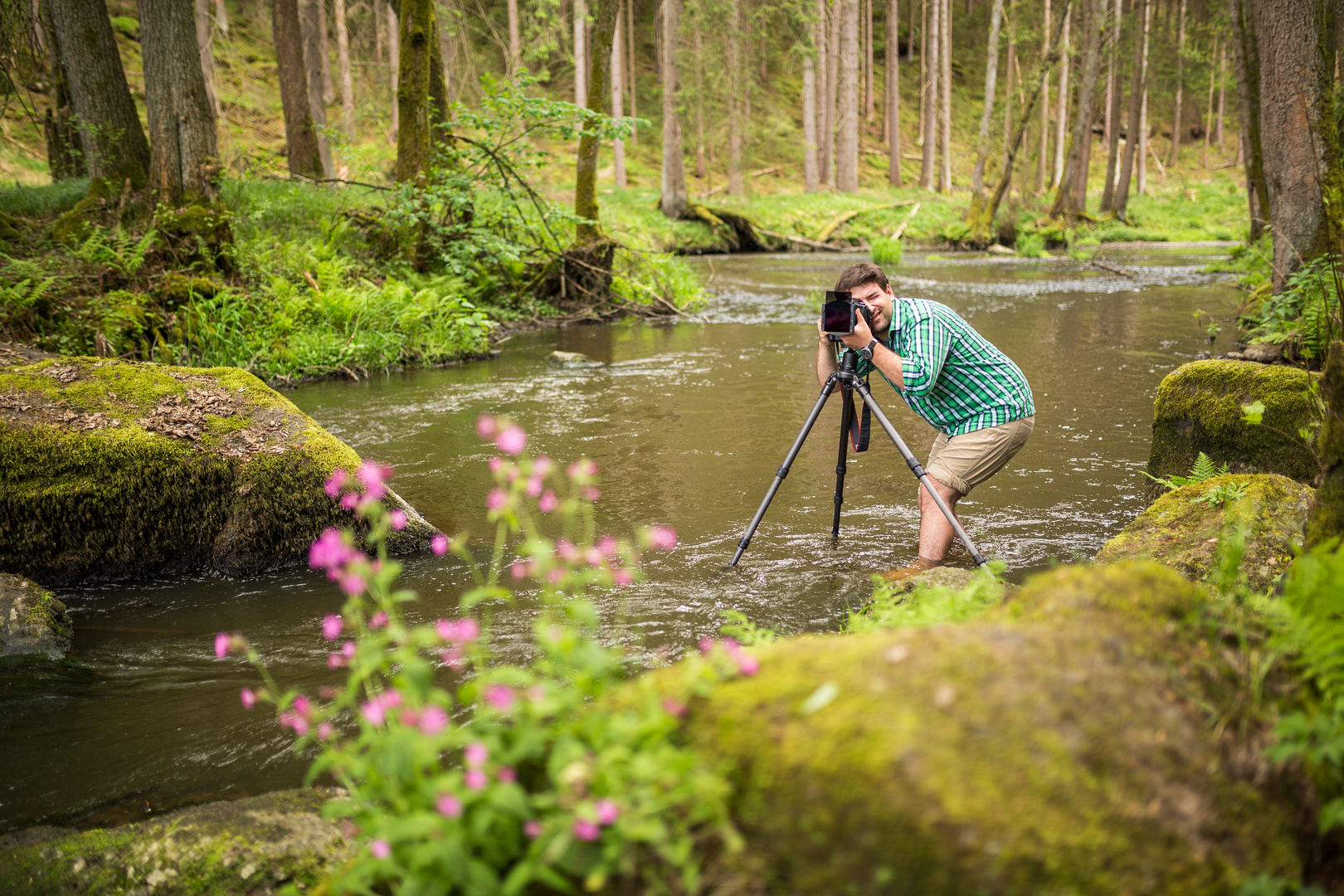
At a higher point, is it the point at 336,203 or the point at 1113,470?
the point at 336,203

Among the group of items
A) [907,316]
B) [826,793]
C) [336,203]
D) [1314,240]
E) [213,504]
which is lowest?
[213,504]

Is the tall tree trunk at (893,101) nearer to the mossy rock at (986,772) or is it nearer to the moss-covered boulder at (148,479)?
the moss-covered boulder at (148,479)

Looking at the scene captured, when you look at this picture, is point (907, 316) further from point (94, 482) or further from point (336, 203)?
point (336, 203)

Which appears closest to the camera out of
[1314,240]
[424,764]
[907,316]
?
[424,764]

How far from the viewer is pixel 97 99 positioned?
9.27 m

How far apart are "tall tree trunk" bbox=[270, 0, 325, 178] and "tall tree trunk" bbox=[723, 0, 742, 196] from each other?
14.7 metres

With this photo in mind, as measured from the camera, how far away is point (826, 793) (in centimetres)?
123

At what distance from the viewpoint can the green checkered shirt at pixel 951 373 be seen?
4094 mm

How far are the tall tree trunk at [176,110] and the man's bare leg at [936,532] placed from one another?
328 inches

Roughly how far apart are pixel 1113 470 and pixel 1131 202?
33.4m

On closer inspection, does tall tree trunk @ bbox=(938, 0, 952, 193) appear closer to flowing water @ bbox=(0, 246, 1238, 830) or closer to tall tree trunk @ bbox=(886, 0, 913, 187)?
tall tree trunk @ bbox=(886, 0, 913, 187)

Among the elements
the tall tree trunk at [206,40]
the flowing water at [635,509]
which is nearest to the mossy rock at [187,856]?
the flowing water at [635,509]

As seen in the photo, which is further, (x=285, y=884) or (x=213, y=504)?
(x=213, y=504)

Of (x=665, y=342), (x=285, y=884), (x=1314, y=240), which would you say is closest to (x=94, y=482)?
(x=285, y=884)
